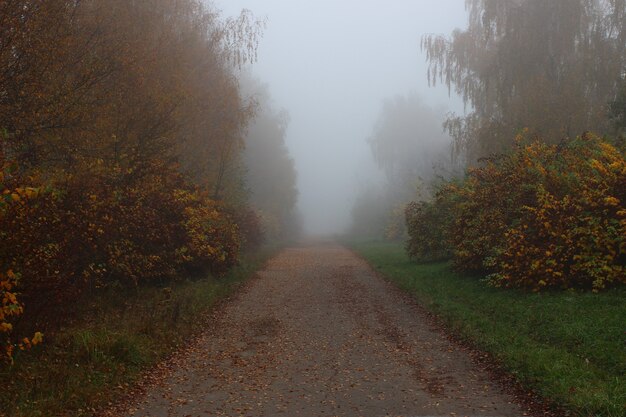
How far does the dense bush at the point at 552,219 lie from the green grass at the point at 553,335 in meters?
0.58

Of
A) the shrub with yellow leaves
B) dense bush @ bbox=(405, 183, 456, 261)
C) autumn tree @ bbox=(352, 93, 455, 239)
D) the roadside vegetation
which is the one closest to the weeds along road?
the roadside vegetation

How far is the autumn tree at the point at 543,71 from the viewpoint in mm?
20000

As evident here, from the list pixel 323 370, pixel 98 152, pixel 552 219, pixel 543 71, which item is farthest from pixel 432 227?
pixel 323 370

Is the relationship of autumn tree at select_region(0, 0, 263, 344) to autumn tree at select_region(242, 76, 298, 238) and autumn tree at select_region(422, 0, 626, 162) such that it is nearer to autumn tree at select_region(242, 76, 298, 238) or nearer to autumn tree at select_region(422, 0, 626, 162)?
autumn tree at select_region(422, 0, 626, 162)

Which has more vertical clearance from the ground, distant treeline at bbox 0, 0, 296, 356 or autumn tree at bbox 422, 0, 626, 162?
autumn tree at bbox 422, 0, 626, 162

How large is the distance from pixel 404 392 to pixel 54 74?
368 inches

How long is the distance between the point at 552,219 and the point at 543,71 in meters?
13.2

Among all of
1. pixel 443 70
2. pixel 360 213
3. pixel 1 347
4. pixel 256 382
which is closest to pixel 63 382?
pixel 1 347

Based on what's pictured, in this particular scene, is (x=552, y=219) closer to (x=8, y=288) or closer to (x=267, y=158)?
(x=8, y=288)

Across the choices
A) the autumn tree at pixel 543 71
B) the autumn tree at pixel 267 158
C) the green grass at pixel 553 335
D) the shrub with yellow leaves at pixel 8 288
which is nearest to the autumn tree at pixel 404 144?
the autumn tree at pixel 267 158

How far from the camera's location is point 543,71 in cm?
2244

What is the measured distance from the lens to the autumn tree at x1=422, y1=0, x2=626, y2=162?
20.0 meters

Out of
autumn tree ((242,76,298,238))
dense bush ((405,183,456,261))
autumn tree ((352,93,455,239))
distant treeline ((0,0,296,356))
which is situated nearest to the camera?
distant treeline ((0,0,296,356))

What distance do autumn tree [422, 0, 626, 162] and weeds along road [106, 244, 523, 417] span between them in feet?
39.0
